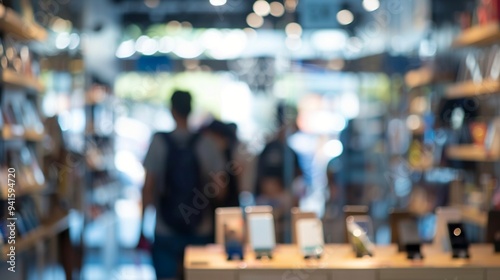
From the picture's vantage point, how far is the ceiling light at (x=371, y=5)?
8.57 metres

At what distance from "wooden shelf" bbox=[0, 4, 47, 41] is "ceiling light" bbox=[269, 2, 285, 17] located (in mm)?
2111

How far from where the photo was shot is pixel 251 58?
851 cm

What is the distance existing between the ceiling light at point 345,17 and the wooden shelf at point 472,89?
1.04 m

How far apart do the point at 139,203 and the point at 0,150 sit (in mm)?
2251

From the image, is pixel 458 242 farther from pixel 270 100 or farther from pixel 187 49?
pixel 187 49

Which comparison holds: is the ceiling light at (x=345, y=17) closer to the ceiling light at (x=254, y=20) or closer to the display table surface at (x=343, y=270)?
the ceiling light at (x=254, y=20)

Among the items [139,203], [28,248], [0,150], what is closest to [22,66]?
[0,150]

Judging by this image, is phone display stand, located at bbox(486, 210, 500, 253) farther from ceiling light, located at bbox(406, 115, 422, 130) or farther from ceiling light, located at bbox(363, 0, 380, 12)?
ceiling light, located at bbox(363, 0, 380, 12)

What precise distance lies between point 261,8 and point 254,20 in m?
0.12

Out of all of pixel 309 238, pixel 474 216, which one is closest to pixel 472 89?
pixel 474 216

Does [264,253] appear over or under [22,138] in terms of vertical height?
under

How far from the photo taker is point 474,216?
285 inches

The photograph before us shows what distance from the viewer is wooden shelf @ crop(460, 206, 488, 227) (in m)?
7.06

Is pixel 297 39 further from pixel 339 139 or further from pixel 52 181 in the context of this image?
pixel 52 181
